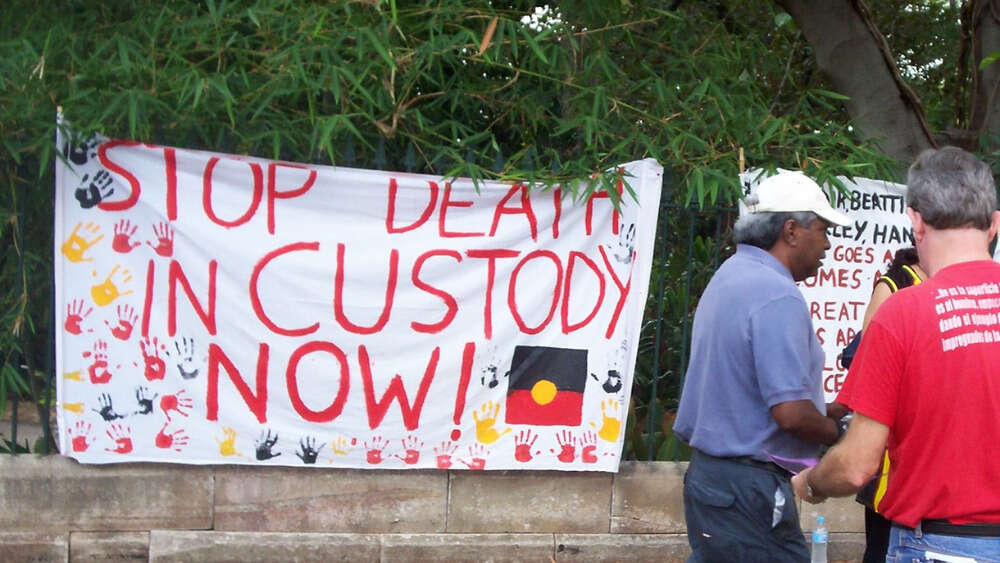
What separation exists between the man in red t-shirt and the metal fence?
2842mm

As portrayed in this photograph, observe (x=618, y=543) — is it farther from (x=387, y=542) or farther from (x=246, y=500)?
(x=246, y=500)

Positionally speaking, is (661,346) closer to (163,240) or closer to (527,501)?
(527,501)

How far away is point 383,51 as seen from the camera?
4.62m

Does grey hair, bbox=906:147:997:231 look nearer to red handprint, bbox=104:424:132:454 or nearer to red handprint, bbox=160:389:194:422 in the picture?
red handprint, bbox=160:389:194:422

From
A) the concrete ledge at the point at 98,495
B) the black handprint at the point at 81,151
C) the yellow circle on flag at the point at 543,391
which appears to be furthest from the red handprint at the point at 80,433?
the yellow circle on flag at the point at 543,391

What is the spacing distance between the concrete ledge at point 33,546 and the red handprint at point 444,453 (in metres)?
1.68

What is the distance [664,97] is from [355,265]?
164cm

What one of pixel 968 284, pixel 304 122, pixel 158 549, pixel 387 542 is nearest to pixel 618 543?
pixel 387 542

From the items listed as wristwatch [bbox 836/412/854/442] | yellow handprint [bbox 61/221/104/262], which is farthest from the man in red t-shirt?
yellow handprint [bbox 61/221/104/262]

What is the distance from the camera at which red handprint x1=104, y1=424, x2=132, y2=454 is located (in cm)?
495

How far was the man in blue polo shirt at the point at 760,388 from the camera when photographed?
10.3 feet

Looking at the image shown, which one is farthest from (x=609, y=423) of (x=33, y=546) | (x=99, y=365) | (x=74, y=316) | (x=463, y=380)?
(x=33, y=546)

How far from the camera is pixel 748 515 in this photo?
324cm

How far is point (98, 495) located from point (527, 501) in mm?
1959
